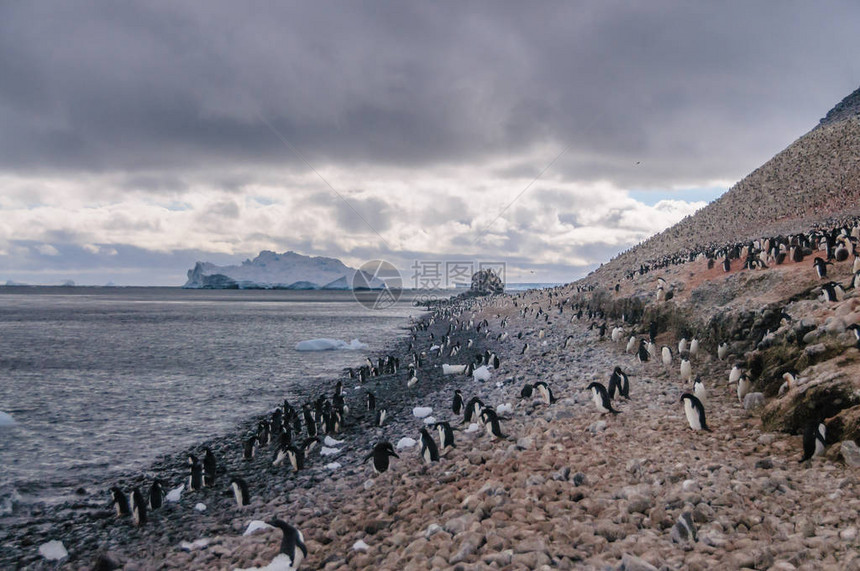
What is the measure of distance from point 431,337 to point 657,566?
33405 millimetres

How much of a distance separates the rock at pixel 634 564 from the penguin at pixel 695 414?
14.1ft

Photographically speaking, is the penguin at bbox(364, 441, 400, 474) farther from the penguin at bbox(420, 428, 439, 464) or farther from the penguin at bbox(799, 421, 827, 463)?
the penguin at bbox(799, 421, 827, 463)

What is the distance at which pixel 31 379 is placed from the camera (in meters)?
24.5

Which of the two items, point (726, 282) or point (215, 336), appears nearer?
point (726, 282)

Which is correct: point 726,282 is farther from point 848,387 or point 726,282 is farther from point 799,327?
point 848,387

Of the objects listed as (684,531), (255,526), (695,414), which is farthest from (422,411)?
(684,531)

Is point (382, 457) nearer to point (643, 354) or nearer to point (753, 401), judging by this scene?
point (753, 401)

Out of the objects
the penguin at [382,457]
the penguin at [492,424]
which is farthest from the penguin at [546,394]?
the penguin at [382,457]

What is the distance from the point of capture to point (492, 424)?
31.9 feet

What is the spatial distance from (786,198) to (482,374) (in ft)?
133

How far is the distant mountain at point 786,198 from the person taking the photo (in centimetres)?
3684

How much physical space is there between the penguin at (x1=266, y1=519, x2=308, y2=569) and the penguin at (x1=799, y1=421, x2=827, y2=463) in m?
6.71

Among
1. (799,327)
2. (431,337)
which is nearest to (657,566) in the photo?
(799,327)

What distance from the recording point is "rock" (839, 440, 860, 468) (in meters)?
5.68
